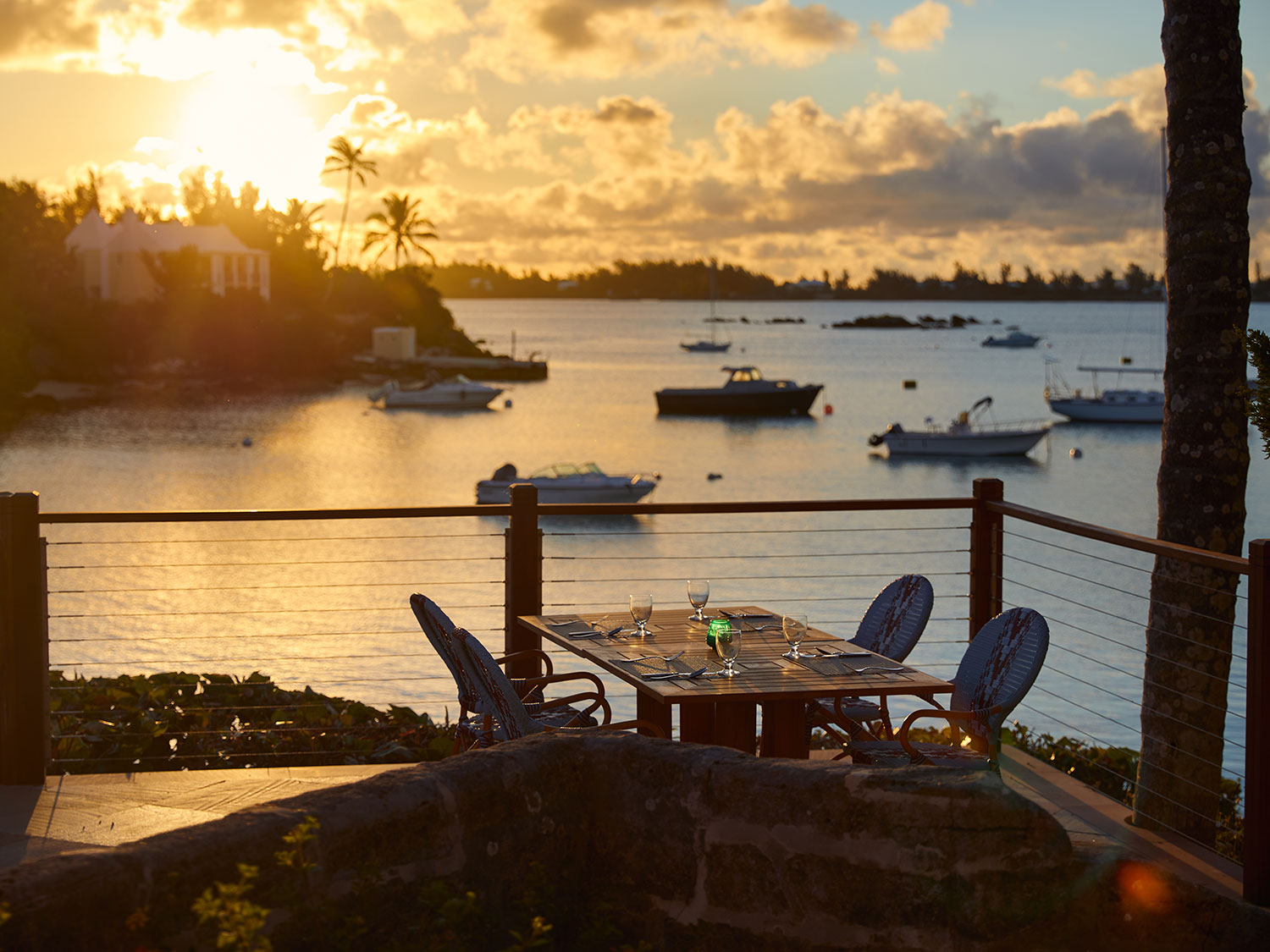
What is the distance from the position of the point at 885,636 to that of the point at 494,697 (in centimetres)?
203

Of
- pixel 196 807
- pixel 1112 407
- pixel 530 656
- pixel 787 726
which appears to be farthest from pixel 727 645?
pixel 1112 407

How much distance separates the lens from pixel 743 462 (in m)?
51.8

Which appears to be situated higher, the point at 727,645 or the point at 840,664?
the point at 727,645

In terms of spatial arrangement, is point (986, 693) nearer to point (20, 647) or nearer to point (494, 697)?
point (494, 697)

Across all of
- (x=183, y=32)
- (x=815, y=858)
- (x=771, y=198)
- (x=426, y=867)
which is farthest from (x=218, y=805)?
(x=771, y=198)

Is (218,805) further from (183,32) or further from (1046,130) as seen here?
(183,32)

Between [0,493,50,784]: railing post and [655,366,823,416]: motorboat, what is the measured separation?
198 ft

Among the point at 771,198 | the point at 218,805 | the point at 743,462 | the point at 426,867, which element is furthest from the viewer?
the point at 771,198

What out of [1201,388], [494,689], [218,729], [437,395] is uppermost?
[1201,388]

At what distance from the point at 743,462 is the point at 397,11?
36.6 meters

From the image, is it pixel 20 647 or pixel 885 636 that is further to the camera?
pixel 885 636

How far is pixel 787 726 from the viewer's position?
460cm

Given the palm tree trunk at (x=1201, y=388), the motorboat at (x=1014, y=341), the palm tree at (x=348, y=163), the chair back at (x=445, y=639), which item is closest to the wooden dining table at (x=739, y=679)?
the chair back at (x=445, y=639)

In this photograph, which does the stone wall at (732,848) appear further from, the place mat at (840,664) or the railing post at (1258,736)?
the place mat at (840,664)
